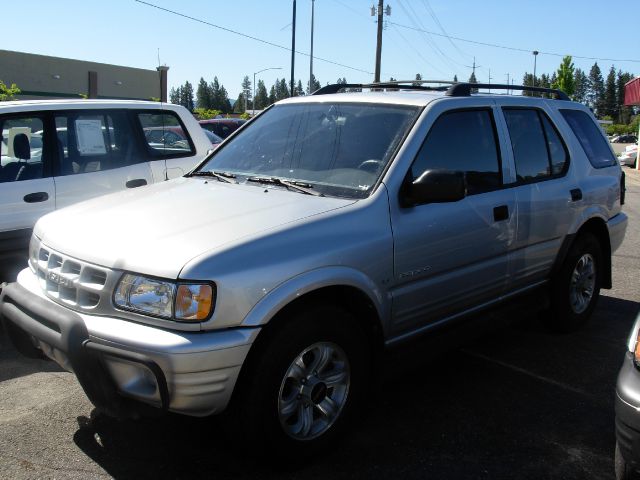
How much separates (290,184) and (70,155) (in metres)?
2.96

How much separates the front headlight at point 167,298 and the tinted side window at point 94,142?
131 inches

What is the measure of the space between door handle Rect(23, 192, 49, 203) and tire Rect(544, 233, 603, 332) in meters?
4.23

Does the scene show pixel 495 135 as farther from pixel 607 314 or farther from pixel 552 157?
pixel 607 314

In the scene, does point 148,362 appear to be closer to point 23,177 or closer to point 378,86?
point 378,86

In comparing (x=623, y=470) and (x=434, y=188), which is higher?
(x=434, y=188)

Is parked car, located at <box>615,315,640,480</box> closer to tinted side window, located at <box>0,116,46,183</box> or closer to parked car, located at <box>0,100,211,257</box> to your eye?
parked car, located at <box>0,100,211,257</box>

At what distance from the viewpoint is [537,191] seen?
185 inches

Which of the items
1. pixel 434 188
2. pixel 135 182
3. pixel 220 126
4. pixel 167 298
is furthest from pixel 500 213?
pixel 220 126

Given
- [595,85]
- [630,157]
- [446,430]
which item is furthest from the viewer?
[595,85]

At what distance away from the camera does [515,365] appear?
4750mm

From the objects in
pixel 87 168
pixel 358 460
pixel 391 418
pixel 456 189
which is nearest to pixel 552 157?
pixel 456 189

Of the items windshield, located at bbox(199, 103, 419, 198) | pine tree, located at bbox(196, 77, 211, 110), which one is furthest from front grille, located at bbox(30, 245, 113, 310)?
pine tree, located at bbox(196, 77, 211, 110)

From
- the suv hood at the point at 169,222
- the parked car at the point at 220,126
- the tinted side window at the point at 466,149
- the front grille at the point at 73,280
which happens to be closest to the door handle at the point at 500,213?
the tinted side window at the point at 466,149

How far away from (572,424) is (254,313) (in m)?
2.12
